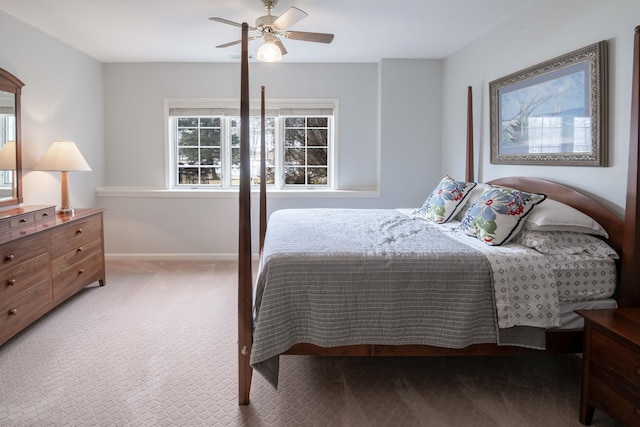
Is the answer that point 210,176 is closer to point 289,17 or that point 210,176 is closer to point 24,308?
point 24,308

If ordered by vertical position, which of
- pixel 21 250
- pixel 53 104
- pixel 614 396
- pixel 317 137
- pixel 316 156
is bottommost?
pixel 614 396

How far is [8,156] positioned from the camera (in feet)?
10.9


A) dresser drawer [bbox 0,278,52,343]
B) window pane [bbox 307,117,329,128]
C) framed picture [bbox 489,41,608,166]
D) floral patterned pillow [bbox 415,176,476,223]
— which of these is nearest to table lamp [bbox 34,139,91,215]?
dresser drawer [bbox 0,278,52,343]

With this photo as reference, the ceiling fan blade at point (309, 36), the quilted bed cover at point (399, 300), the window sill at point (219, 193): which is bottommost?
the quilted bed cover at point (399, 300)

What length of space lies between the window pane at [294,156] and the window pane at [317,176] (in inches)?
6.3

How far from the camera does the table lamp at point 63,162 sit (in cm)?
358

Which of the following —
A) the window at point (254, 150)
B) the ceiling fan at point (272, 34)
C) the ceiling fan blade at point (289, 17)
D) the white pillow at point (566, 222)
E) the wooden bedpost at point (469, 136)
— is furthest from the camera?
the window at point (254, 150)

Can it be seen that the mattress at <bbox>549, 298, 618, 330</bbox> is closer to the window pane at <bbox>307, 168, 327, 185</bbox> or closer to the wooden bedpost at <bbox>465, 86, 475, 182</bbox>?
the wooden bedpost at <bbox>465, 86, 475, 182</bbox>

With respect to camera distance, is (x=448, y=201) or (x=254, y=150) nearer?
(x=448, y=201)

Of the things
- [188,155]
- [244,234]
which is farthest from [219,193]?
[244,234]

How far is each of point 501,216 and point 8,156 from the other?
3681mm

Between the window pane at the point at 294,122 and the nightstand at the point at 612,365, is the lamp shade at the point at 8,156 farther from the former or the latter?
the nightstand at the point at 612,365

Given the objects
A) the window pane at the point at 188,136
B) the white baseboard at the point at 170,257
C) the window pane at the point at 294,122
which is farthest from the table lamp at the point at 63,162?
the window pane at the point at 294,122

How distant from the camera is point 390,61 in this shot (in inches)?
188
